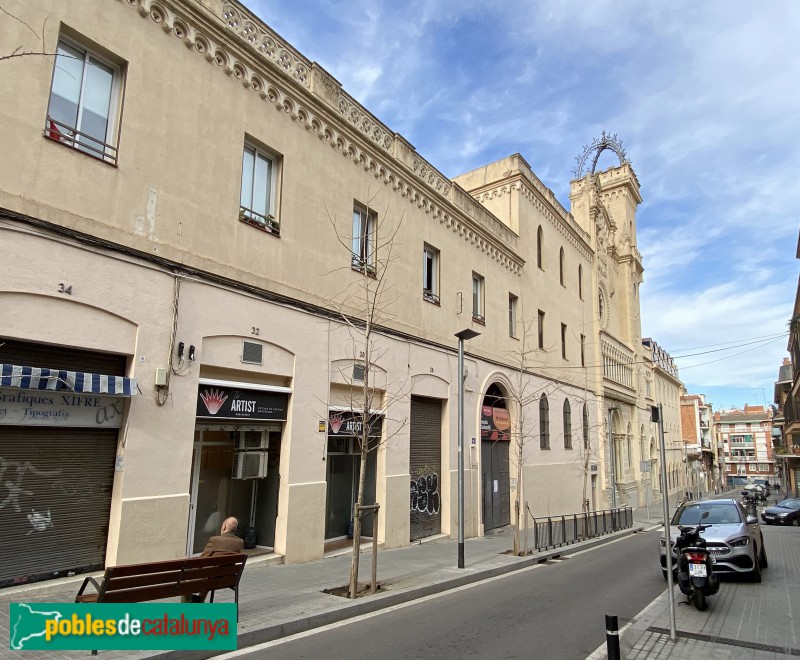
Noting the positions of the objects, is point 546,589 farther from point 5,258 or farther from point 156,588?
point 5,258

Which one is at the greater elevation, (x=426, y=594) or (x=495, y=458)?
(x=495, y=458)

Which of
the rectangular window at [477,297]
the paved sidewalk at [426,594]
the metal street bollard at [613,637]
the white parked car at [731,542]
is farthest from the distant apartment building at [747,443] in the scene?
the metal street bollard at [613,637]

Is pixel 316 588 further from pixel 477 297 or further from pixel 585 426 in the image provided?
pixel 585 426

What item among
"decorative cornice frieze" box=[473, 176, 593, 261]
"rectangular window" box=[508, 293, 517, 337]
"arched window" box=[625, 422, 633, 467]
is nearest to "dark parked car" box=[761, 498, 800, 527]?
"arched window" box=[625, 422, 633, 467]

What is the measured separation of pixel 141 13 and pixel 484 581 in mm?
12212

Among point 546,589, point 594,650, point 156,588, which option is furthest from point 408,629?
point 546,589

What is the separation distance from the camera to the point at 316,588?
29.1 feet

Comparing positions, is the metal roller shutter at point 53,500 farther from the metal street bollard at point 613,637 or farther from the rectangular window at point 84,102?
the metal street bollard at point 613,637

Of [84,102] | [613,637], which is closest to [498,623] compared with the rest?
[613,637]

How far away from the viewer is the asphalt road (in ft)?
20.6

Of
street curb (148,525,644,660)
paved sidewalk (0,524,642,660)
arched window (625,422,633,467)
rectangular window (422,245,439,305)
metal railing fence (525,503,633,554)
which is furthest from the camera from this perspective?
arched window (625,422,633,467)

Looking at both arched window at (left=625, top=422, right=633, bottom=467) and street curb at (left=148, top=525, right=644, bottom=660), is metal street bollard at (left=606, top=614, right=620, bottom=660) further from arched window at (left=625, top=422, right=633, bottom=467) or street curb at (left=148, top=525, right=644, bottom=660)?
arched window at (left=625, top=422, right=633, bottom=467)

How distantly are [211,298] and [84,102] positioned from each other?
3.62 meters

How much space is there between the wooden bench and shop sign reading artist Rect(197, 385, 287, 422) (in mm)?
3764
